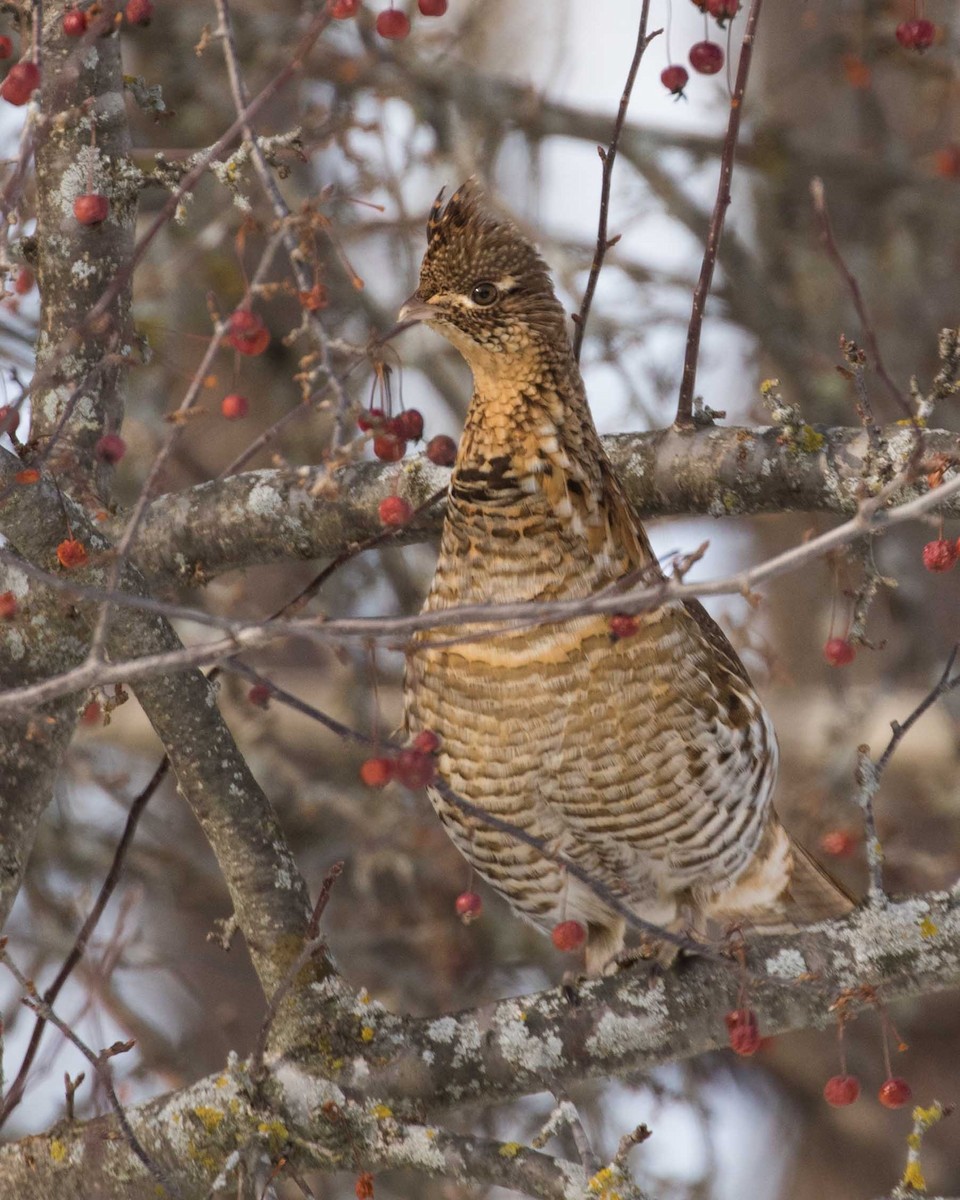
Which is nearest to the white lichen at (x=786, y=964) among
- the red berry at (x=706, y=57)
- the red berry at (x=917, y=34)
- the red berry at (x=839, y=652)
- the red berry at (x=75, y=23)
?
the red berry at (x=839, y=652)

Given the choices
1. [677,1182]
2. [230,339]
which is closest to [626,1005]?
[230,339]

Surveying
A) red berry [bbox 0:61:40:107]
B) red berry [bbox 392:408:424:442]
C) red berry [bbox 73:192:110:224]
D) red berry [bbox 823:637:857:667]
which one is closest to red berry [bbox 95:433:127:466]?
red berry [bbox 73:192:110:224]

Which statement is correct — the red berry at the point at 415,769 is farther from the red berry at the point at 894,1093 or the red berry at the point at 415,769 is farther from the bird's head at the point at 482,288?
the bird's head at the point at 482,288

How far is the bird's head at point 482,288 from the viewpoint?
3.15 metres

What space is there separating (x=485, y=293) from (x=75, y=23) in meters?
0.99

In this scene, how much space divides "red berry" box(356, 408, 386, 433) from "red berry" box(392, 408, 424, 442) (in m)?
0.16

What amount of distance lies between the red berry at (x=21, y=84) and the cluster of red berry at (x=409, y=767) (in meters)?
1.18

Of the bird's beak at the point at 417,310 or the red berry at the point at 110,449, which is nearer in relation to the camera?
the red berry at the point at 110,449

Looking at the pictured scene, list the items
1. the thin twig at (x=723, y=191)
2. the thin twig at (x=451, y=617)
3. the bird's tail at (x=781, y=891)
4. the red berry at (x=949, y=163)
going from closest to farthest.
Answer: the thin twig at (x=451, y=617) → the thin twig at (x=723, y=191) → the bird's tail at (x=781, y=891) → the red berry at (x=949, y=163)

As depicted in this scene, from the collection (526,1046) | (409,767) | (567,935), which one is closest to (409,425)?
(409,767)

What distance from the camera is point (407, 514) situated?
2.72 m

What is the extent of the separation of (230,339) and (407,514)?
47 cm

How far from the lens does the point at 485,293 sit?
10.4ft

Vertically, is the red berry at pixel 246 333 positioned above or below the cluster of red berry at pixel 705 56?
below
